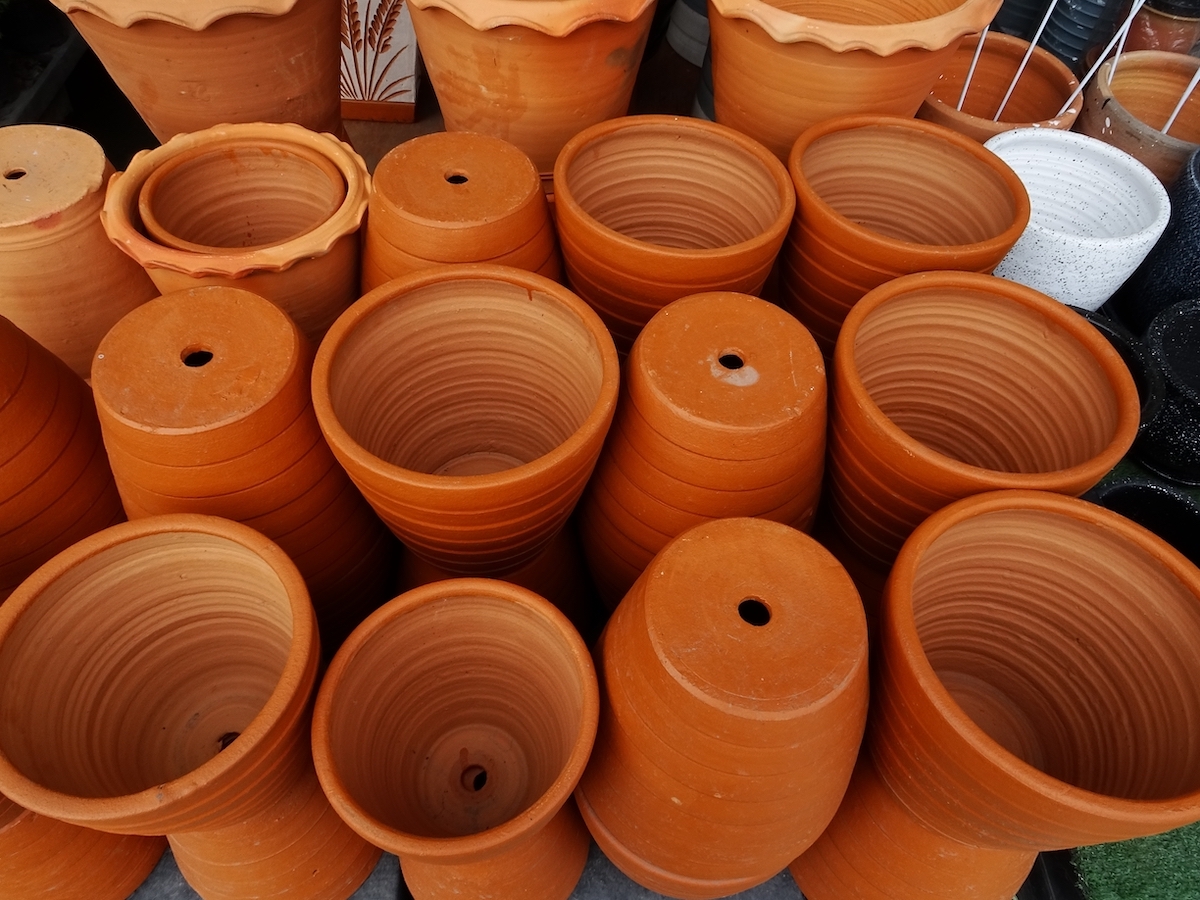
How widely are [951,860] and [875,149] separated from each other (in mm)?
1220

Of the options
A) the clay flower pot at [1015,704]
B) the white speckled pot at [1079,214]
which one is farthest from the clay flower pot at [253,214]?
the white speckled pot at [1079,214]

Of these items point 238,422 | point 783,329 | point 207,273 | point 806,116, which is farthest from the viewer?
point 806,116

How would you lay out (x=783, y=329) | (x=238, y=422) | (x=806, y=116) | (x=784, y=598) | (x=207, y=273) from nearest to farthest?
(x=784, y=598) → (x=238, y=422) → (x=783, y=329) → (x=207, y=273) → (x=806, y=116)

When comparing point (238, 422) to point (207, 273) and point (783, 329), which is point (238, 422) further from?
point (783, 329)

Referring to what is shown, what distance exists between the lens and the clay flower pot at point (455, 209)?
116 cm

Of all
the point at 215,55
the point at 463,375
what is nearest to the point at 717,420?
the point at 463,375

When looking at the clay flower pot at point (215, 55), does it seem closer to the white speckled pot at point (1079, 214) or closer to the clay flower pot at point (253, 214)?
the clay flower pot at point (253, 214)

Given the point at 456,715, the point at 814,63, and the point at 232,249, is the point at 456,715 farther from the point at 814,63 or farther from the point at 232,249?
the point at 814,63

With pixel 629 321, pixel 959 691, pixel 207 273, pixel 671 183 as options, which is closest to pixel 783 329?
pixel 629 321

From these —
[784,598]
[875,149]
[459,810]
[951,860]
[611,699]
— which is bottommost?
[459,810]

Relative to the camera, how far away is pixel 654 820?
920mm

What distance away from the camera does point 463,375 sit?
1275 millimetres

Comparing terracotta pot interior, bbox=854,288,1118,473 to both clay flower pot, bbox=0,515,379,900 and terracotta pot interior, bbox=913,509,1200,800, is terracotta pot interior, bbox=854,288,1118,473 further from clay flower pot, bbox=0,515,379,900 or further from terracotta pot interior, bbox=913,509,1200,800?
clay flower pot, bbox=0,515,379,900

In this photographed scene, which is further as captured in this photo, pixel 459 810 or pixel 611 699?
pixel 459 810
